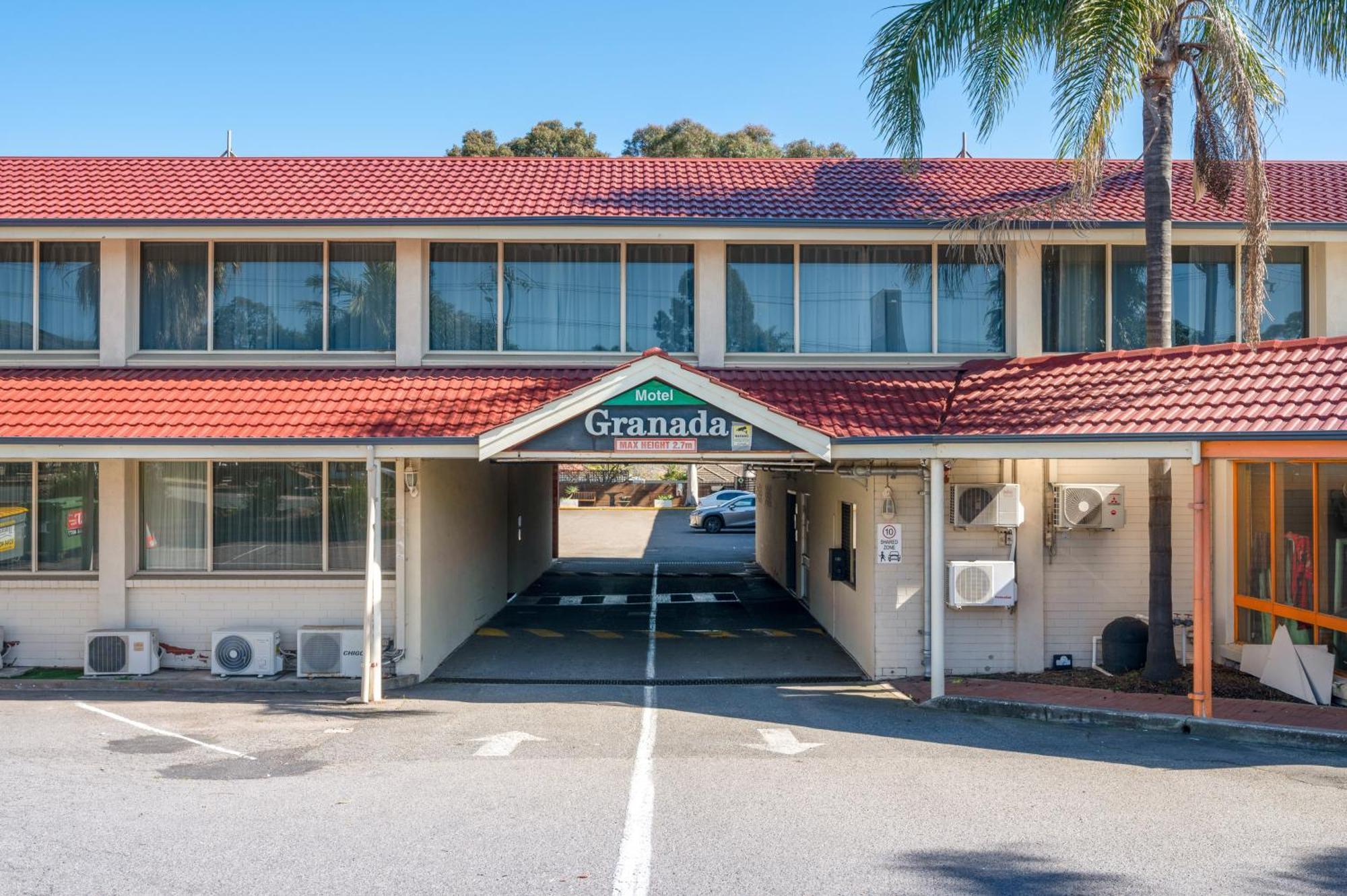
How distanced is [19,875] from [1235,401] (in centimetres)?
1043

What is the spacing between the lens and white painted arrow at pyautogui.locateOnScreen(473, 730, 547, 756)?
29.9ft

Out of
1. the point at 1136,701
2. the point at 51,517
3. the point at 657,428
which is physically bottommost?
the point at 1136,701

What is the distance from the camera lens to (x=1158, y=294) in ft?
38.1

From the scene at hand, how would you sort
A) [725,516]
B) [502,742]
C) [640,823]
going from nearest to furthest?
1. [640,823]
2. [502,742]
3. [725,516]

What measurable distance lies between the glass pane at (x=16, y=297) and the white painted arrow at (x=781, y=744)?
35.9 ft

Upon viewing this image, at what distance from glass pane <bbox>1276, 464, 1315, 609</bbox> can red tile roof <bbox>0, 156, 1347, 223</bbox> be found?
12.0 ft

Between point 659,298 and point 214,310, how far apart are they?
5911 millimetres

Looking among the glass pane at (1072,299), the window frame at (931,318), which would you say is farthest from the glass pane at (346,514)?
the glass pane at (1072,299)

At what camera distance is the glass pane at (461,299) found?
1396 cm

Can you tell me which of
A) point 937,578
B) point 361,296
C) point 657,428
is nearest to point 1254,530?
point 937,578

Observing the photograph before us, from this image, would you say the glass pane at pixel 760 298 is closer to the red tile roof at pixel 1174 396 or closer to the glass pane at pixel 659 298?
the glass pane at pixel 659 298

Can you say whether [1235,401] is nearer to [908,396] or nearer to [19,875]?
[908,396]

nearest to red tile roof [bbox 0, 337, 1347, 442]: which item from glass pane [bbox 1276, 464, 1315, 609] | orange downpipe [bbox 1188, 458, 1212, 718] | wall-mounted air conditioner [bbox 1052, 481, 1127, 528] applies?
orange downpipe [bbox 1188, 458, 1212, 718]

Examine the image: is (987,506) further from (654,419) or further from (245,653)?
(245,653)
